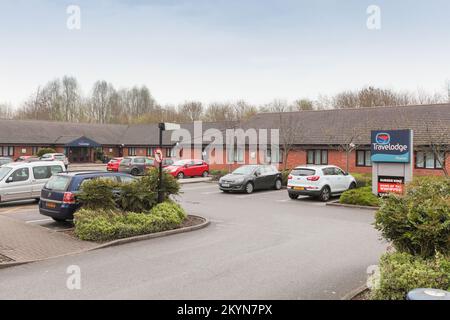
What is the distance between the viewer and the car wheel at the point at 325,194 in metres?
19.0

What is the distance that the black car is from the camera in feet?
71.2

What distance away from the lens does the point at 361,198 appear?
17297mm

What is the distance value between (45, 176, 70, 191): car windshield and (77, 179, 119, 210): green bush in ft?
3.13

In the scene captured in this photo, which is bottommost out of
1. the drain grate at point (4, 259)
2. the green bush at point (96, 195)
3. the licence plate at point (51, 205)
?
the drain grate at point (4, 259)

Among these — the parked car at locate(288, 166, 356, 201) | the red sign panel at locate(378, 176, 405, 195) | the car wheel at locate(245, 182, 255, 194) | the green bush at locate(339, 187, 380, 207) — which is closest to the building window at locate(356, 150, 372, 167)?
the parked car at locate(288, 166, 356, 201)

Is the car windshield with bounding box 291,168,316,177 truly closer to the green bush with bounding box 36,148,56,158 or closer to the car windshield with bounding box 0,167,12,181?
the car windshield with bounding box 0,167,12,181

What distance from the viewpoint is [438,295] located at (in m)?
4.42

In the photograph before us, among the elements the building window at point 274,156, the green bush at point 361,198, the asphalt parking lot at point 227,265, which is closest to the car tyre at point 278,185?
the green bush at point 361,198

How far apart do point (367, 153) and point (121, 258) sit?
76.6ft

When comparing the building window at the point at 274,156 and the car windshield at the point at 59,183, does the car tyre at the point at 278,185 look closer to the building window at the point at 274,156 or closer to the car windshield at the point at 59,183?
the building window at the point at 274,156

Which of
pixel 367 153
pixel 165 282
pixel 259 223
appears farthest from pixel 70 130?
pixel 165 282

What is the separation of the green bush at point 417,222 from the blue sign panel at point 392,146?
1014cm

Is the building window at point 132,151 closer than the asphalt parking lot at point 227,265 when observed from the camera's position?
No

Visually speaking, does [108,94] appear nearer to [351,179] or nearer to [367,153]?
[367,153]
